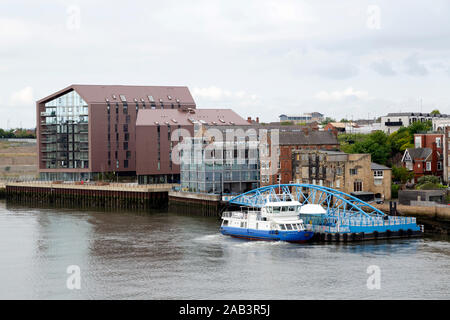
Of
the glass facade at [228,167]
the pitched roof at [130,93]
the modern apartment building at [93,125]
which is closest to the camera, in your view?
the glass facade at [228,167]

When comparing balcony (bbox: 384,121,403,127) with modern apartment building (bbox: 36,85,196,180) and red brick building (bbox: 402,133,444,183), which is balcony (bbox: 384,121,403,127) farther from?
red brick building (bbox: 402,133,444,183)

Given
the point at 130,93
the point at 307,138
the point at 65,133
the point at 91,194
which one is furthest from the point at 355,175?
the point at 65,133

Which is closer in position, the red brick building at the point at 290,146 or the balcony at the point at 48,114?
the red brick building at the point at 290,146

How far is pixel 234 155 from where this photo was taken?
4058 inches

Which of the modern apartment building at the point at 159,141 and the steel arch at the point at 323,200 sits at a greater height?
the modern apartment building at the point at 159,141

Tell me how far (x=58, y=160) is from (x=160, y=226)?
6394 centimetres

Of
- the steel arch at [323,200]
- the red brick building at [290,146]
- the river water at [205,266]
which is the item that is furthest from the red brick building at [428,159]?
the river water at [205,266]

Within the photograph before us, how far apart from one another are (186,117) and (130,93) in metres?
13.6

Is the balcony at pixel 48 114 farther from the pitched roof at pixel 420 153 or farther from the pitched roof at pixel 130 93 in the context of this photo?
the pitched roof at pixel 420 153

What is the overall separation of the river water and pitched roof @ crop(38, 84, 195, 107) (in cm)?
5920

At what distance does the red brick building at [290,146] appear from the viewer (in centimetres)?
9825

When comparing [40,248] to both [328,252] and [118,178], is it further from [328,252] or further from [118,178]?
[118,178]

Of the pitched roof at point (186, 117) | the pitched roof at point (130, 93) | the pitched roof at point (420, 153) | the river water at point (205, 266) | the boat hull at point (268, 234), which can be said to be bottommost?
the river water at point (205, 266)

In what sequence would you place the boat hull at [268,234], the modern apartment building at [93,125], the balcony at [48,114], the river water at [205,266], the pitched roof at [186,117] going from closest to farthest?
the river water at [205,266] < the boat hull at [268,234] < the pitched roof at [186,117] < the modern apartment building at [93,125] < the balcony at [48,114]
